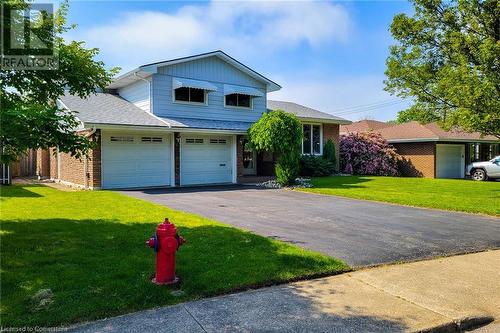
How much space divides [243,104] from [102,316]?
60.0 feet

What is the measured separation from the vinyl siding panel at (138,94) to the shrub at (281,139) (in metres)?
5.29

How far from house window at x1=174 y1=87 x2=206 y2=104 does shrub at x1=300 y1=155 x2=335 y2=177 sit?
6959mm

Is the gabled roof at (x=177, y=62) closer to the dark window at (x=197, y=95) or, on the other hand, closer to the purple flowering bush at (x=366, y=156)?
the dark window at (x=197, y=95)

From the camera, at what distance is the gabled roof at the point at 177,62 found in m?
17.7

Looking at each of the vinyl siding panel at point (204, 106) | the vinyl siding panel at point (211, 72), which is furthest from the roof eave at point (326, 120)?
the vinyl siding panel at point (211, 72)

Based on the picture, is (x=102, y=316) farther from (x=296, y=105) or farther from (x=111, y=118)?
(x=296, y=105)

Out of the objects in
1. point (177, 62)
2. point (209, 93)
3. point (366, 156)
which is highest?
point (177, 62)

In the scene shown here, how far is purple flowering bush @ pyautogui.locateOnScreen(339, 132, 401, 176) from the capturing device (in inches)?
1019

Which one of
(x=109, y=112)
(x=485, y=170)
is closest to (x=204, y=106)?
(x=109, y=112)

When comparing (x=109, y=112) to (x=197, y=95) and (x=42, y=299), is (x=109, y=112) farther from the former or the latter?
(x=42, y=299)

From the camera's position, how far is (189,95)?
19281 mm

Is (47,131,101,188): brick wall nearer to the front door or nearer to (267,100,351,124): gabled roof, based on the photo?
the front door

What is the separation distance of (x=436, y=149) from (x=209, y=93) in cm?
1582

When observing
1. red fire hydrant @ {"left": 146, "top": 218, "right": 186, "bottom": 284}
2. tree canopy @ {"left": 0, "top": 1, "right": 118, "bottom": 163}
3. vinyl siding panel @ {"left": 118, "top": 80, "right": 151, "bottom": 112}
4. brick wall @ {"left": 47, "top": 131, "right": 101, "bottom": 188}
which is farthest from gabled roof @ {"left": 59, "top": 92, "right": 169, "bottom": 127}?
red fire hydrant @ {"left": 146, "top": 218, "right": 186, "bottom": 284}
